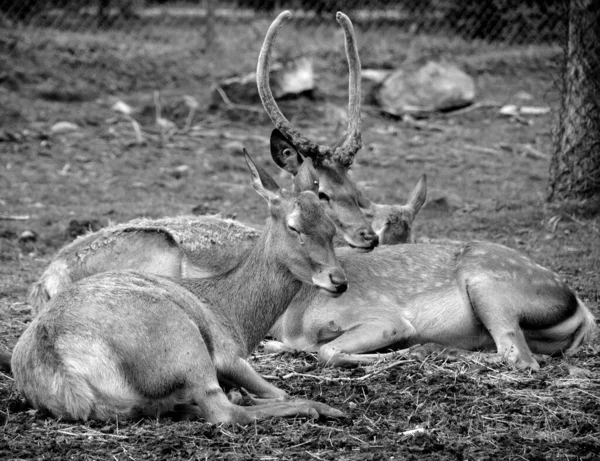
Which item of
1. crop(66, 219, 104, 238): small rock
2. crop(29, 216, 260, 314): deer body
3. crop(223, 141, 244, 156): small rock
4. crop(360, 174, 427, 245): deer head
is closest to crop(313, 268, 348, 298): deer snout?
crop(29, 216, 260, 314): deer body

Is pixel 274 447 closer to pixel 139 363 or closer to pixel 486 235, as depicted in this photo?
pixel 139 363

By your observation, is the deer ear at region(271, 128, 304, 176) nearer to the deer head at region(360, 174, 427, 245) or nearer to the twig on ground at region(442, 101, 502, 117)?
the deer head at region(360, 174, 427, 245)

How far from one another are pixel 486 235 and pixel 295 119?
5.73m

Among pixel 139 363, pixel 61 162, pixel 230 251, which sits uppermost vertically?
pixel 139 363

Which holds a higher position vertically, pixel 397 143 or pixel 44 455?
pixel 44 455

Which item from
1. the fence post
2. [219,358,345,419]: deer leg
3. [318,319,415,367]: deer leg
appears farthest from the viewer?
the fence post

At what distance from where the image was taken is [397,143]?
619 inches

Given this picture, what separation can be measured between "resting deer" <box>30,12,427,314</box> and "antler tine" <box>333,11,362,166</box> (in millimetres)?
12

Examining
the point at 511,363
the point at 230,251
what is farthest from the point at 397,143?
the point at 511,363

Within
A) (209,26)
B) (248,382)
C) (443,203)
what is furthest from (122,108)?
(248,382)

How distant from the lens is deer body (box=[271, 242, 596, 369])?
741 centimetres

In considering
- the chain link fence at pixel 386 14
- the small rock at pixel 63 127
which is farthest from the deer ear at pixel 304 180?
the chain link fence at pixel 386 14

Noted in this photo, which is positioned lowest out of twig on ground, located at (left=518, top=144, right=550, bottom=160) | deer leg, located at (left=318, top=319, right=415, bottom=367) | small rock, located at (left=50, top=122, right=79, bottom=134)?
small rock, located at (left=50, top=122, right=79, bottom=134)

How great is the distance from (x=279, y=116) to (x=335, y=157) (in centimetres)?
66
